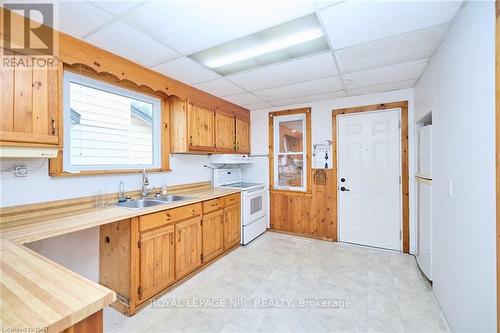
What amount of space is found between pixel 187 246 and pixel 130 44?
2161mm

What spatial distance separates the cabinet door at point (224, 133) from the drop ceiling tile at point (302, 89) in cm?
69

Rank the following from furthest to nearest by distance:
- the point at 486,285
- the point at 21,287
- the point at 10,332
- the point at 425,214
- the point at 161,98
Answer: the point at 161,98 → the point at 425,214 → the point at 486,285 → the point at 21,287 → the point at 10,332

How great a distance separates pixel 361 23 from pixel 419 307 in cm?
255

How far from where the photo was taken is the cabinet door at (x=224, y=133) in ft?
12.1

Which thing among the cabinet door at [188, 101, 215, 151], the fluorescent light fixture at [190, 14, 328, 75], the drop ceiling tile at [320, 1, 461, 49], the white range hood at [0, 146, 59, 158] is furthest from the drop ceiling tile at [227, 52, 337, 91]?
the white range hood at [0, 146, 59, 158]

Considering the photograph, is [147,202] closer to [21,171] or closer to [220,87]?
[21,171]

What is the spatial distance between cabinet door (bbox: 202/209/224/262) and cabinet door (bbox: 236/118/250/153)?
4.79ft

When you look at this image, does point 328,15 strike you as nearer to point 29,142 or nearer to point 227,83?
point 227,83

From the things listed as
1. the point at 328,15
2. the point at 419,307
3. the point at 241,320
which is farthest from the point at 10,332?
the point at 419,307

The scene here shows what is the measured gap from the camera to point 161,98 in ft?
10.1

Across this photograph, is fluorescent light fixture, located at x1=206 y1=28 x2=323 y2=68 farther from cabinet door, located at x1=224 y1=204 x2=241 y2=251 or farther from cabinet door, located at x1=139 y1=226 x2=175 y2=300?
cabinet door, located at x1=224 y1=204 x2=241 y2=251

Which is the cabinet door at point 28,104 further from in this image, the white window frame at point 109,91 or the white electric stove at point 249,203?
the white electric stove at point 249,203

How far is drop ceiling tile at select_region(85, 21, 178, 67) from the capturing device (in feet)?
6.17

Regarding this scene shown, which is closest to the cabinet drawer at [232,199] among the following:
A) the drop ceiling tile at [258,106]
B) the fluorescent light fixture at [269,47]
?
the drop ceiling tile at [258,106]
